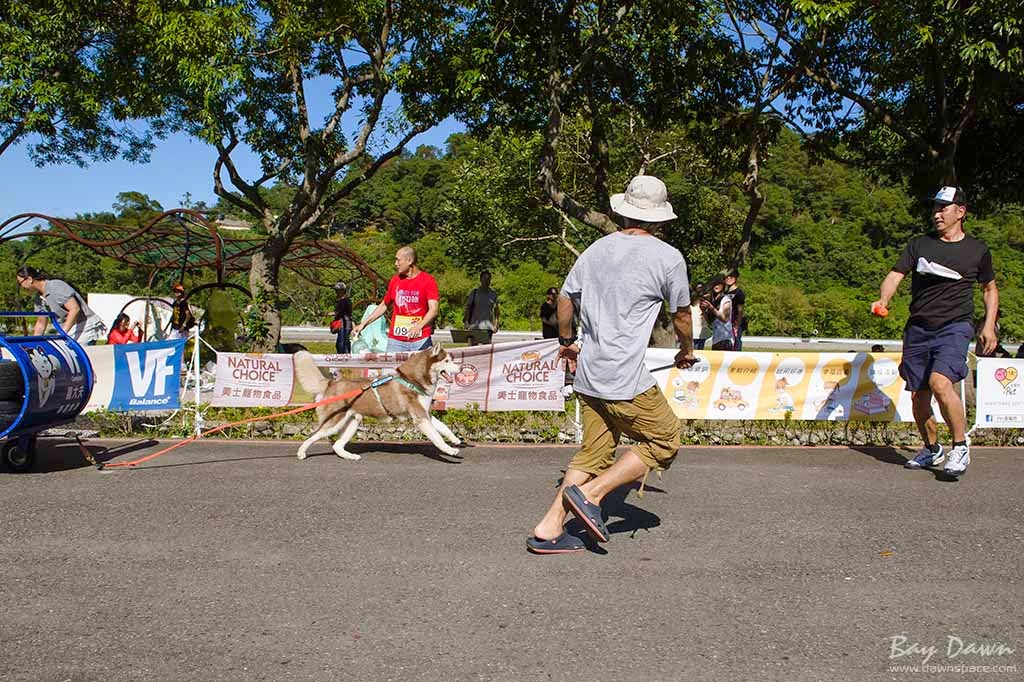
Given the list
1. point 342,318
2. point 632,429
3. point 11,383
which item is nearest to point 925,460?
point 632,429

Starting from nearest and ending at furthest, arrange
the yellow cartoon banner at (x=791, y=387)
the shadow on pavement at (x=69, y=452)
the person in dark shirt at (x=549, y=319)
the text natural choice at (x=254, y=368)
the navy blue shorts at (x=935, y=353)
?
the navy blue shorts at (x=935, y=353), the shadow on pavement at (x=69, y=452), the yellow cartoon banner at (x=791, y=387), the text natural choice at (x=254, y=368), the person in dark shirt at (x=549, y=319)

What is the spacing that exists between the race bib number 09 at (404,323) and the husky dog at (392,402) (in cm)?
98

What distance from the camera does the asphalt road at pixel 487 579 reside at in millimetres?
3691

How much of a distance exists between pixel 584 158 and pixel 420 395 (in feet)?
63.5

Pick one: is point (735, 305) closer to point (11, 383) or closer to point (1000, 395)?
point (1000, 395)

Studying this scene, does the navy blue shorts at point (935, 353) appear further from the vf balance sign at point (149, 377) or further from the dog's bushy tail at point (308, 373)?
Answer: the vf balance sign at point (149, 377)

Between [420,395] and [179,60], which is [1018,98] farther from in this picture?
[179,60]

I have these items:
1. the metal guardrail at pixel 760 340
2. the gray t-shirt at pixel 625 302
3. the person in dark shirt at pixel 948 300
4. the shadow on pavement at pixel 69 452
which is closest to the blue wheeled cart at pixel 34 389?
the shadow on pavement at pixel 69 452

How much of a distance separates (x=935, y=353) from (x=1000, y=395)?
2785 mm

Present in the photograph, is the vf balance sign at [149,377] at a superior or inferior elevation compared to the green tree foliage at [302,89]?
inferior

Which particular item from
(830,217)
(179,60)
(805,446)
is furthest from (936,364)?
(830,217)

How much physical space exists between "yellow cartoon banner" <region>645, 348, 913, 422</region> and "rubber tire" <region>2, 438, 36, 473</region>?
6.14m

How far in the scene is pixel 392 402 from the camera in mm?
8461

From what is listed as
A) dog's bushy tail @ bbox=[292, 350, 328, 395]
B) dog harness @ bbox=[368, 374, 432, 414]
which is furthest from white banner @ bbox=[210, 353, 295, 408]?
dog harness @ bbox=[368, 374, 432, 414]
